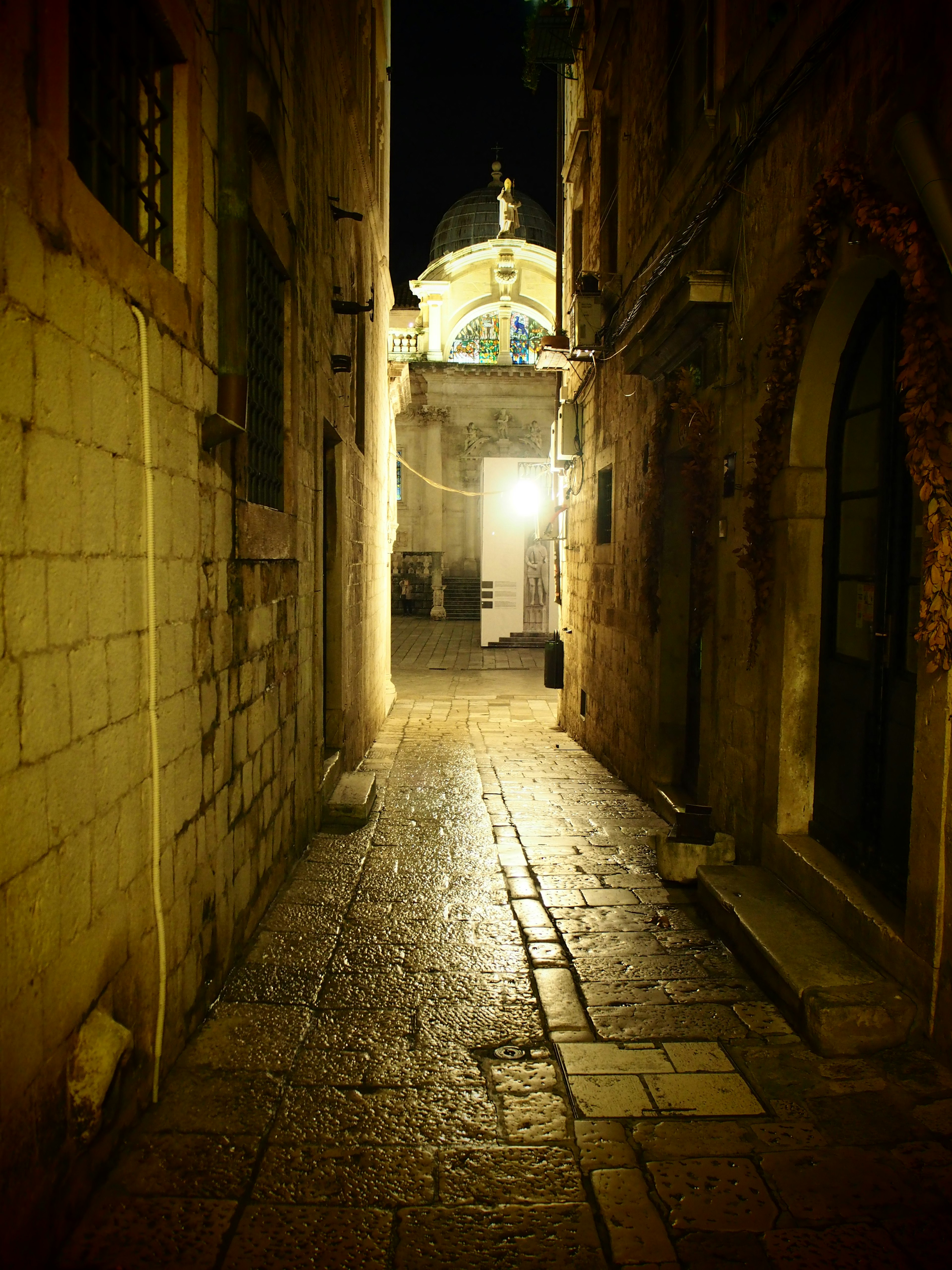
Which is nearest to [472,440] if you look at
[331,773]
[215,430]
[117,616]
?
[331,773]

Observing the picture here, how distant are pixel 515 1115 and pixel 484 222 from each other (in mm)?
36501

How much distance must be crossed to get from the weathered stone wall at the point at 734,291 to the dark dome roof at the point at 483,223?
1032 inches

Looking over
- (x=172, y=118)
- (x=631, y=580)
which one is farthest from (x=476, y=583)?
(x=172, y=118)

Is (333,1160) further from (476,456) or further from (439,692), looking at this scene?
(476,456)

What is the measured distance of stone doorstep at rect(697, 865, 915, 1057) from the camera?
3.04 meters

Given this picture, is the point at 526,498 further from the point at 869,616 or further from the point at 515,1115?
the point at 515,1115

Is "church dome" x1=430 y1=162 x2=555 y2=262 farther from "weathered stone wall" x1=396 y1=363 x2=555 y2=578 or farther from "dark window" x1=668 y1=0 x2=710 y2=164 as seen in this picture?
"dark window" x1=668 y1=0 x2=710 y2=164

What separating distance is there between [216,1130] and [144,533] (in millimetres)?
1921

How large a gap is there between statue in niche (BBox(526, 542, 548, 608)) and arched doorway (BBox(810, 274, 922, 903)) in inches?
665

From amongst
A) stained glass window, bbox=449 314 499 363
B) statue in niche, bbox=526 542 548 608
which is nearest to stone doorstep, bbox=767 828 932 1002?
Result: statue in niche, bbox=526 542 548 608

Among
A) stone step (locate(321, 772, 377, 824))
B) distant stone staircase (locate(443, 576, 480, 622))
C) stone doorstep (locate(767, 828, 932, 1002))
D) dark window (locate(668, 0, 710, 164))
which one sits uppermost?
dark window (locate(668, 0, 710, 164))

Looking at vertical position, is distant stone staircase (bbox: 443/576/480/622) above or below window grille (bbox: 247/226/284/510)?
below

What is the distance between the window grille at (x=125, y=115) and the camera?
2.37m

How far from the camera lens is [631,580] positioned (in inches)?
296
